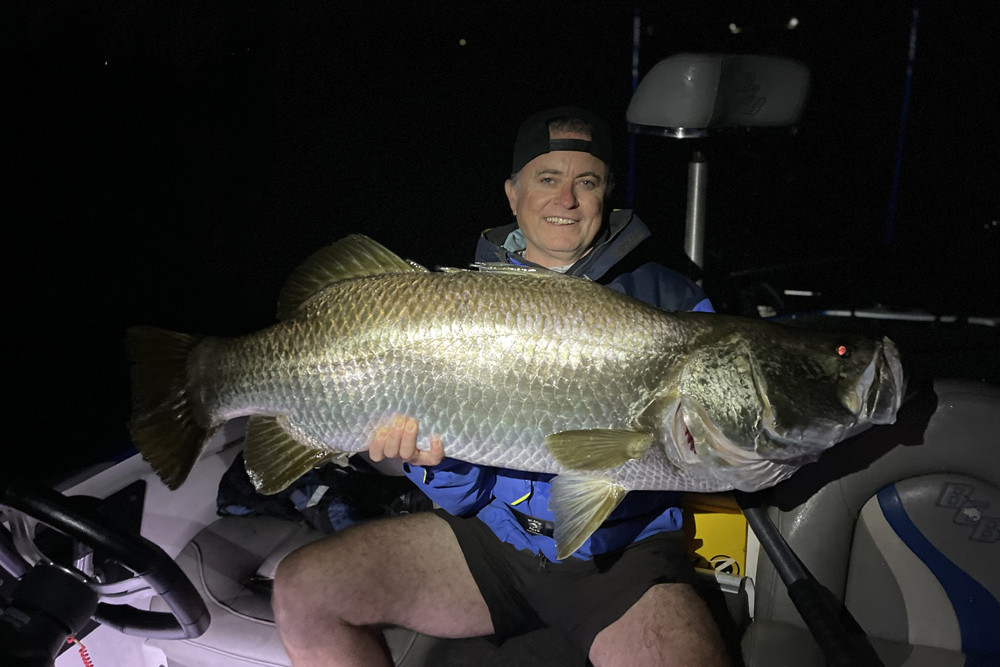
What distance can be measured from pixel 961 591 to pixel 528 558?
1.32 m

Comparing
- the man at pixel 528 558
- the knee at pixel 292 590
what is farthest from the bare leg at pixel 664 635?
the knee at pixel 292 590

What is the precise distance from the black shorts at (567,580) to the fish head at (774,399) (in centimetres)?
46

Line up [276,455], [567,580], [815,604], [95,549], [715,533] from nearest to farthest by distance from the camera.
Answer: [95,549], [815,604], [276,455], [567,580], [715,533]

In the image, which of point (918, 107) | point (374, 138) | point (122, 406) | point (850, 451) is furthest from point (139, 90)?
point (918, 107)

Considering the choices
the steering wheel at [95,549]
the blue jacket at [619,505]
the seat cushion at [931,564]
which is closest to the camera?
the steering wheel at [95,549]

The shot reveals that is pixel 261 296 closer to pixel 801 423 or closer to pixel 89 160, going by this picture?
pixel 89 160

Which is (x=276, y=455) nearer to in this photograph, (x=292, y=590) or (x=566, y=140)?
(x=292, y=590)

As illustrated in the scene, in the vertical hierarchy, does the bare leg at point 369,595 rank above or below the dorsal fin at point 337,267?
below

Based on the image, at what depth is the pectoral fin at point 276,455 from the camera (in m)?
1.81

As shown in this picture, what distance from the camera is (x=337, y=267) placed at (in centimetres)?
189

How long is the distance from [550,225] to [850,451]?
127cm

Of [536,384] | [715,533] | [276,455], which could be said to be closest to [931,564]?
[715,533]

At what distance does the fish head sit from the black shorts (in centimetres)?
46

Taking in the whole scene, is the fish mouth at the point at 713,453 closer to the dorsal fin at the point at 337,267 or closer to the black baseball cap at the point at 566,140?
the dorsal fin at the point at 337,267
